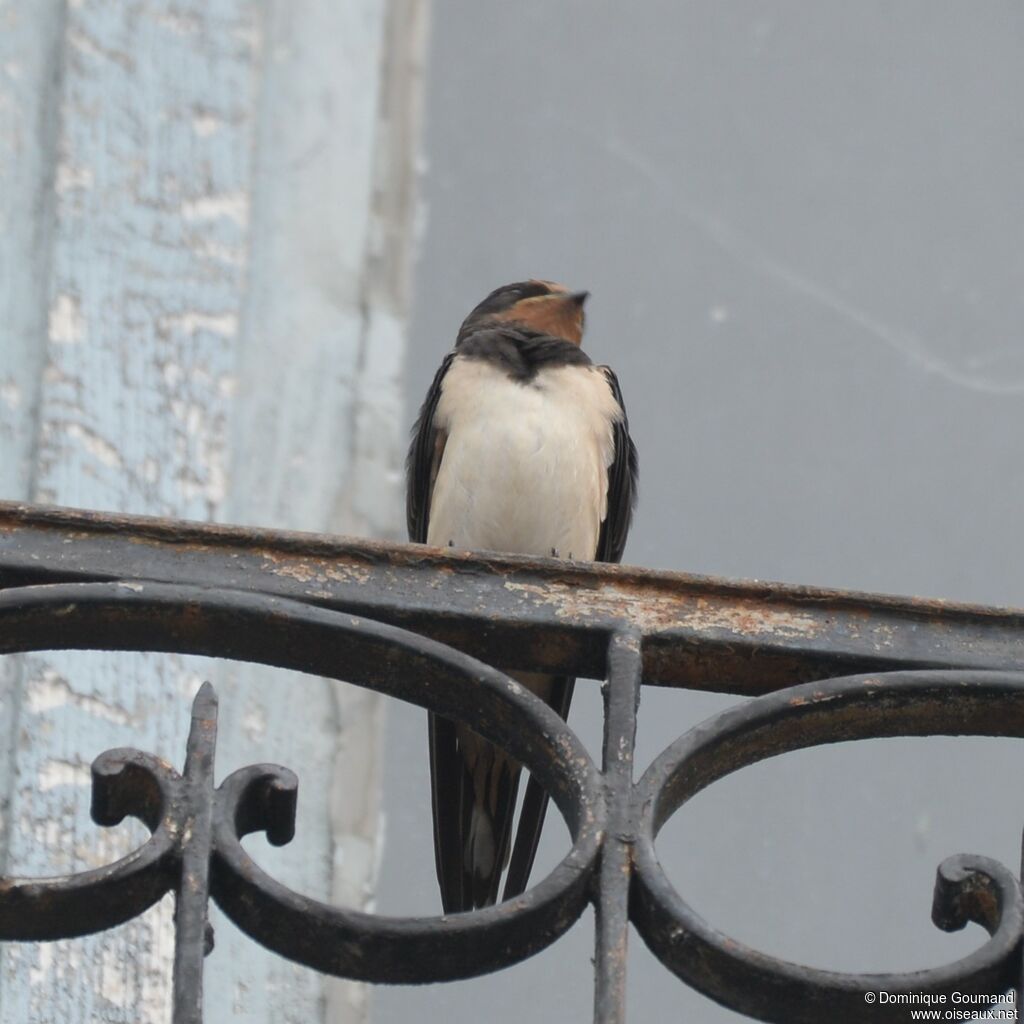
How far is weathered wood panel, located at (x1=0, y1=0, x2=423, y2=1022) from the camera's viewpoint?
3.15m

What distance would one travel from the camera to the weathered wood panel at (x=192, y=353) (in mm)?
3152

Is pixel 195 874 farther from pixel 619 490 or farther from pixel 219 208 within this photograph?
pixel 619 490

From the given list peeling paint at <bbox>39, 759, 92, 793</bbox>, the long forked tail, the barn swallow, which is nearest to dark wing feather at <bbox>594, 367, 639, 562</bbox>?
the barn swallow

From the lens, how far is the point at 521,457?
4.09 meters

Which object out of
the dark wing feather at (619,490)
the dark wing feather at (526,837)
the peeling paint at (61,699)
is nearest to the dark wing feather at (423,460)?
the dark wing feather at (619,490)

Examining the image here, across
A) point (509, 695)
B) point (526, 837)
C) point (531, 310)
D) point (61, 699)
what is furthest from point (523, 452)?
point (509, 695)

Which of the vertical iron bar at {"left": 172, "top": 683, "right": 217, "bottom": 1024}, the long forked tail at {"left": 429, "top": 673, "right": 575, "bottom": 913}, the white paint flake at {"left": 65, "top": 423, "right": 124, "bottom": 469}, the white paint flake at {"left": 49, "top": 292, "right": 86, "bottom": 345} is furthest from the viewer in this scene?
the white paint flake at {"left": 49, "top": 292, "right": 86, "bottom": 345}

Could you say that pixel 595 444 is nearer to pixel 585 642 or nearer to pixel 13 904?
pixel 585 642

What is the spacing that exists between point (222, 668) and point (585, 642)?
1387 mm

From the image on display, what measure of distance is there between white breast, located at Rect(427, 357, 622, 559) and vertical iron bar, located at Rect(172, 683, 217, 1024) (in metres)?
2.17

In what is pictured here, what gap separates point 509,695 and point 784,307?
7.68ft

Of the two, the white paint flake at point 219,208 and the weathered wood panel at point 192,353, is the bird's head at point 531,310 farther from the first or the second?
the white paint flake at point 219,208

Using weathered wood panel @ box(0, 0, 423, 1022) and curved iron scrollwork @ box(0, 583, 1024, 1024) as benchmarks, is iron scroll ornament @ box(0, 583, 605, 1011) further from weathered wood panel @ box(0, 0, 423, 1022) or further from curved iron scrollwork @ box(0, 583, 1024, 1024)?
weathered wood panel @ box(0, 0, 423, 1022)

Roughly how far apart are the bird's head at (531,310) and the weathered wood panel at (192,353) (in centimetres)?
17
